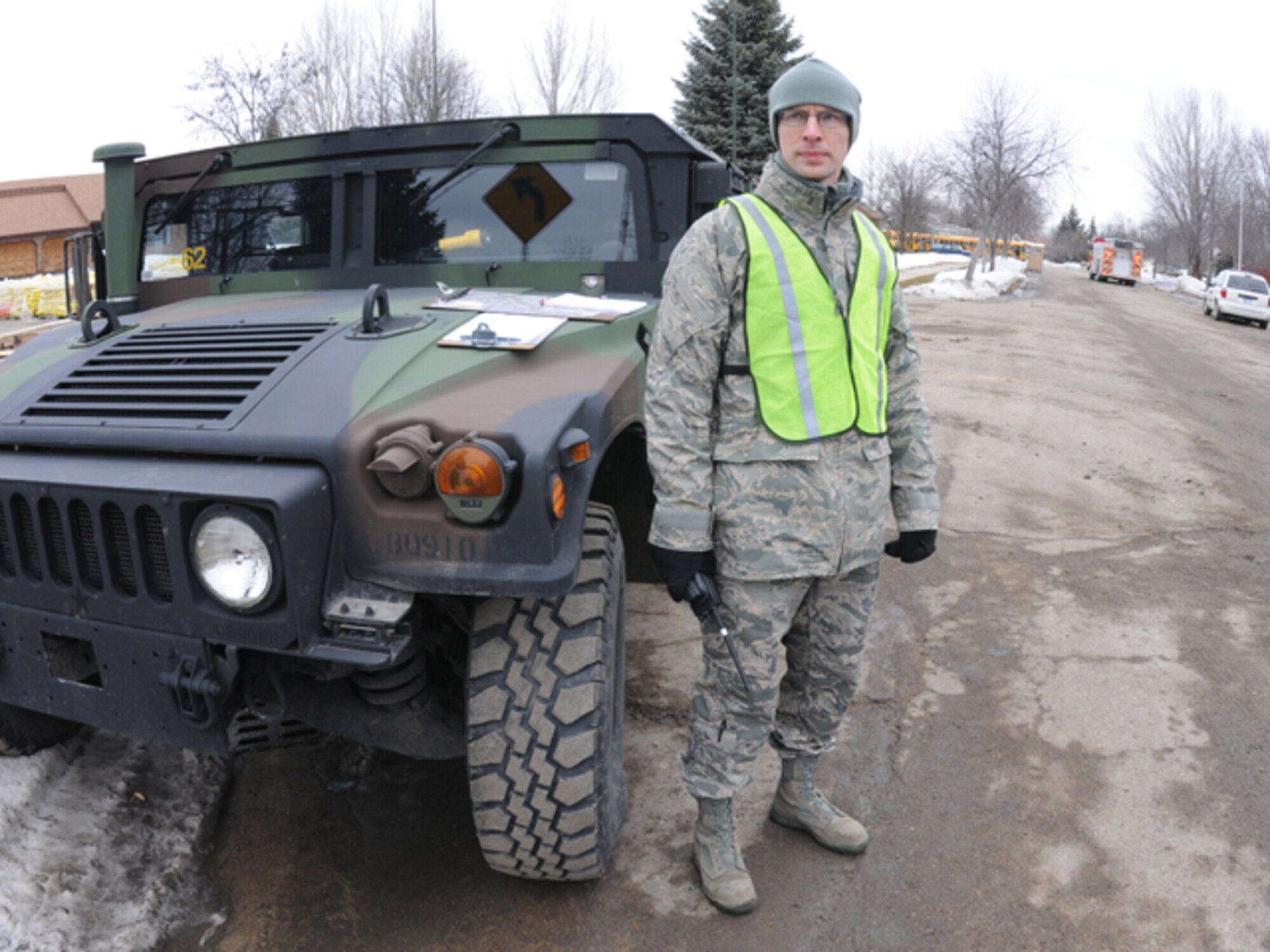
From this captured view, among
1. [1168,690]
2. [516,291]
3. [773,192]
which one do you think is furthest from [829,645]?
[1168,690]

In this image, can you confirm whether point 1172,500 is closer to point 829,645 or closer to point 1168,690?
point 1168,690

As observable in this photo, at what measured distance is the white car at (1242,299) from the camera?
871 inches

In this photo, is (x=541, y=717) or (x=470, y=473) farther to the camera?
(x=541, y=717)

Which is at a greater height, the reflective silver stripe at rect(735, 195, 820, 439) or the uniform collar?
the uniform collar

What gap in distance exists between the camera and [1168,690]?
3.57 meters

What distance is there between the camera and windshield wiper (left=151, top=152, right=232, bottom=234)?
3.70 meters

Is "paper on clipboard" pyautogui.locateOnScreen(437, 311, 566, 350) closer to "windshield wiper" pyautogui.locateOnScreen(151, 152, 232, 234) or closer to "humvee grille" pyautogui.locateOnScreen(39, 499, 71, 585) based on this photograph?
"humvee grille" pyautogui.locateOnScreen(39, 499, 71, 585)

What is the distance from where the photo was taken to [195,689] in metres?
1.99

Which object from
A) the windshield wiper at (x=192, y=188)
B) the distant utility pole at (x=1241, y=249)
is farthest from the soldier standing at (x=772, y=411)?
the distant utility pole at (x=1241, y=249)

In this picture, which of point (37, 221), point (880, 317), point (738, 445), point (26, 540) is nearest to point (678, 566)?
point (738, 445)

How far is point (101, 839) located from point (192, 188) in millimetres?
2267

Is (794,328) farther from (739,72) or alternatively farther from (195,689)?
(739,72)

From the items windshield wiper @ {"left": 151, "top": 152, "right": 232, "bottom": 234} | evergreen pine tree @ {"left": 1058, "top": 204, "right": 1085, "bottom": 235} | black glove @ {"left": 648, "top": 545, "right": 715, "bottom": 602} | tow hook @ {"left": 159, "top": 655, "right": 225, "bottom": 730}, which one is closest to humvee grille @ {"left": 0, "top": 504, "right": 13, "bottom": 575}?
tow hook @ {"left": 159, "top": 655, "right": 225, "bottom": 730}

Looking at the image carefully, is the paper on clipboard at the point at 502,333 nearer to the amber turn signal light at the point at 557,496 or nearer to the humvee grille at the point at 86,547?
the amber turn signal light at the point at 557,496
